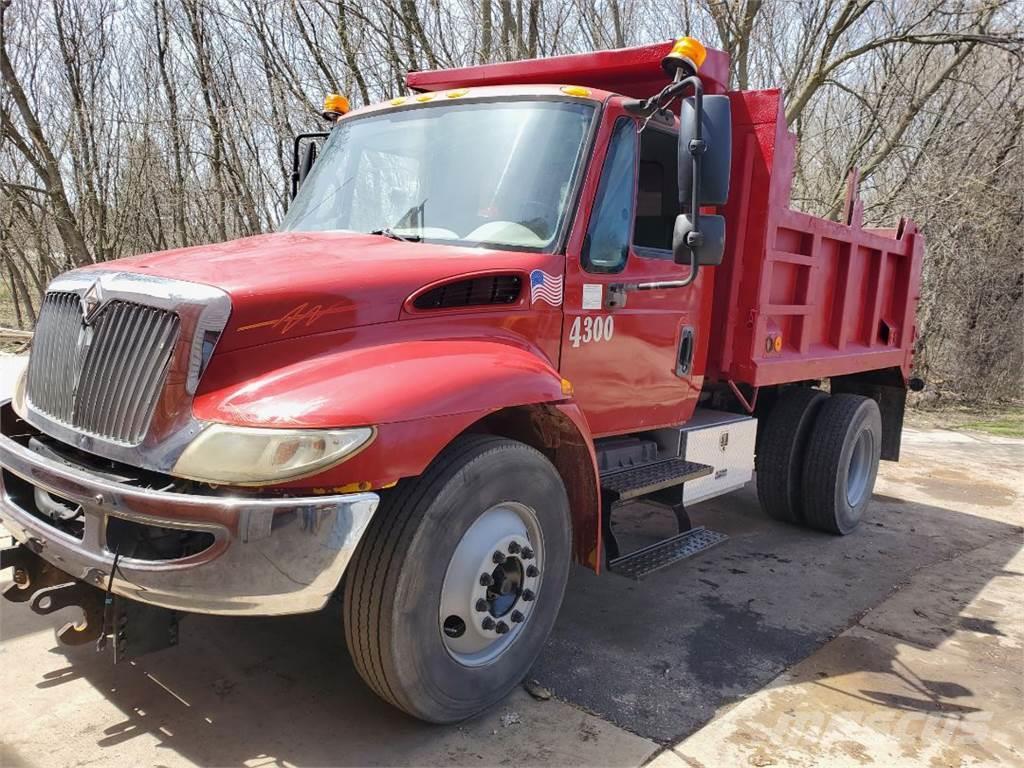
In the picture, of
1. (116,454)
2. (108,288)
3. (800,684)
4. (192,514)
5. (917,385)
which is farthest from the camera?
(917,385)

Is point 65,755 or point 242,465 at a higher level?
point 242,465

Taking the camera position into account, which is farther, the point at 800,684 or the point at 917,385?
the point at 917,385

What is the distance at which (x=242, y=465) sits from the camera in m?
2.52

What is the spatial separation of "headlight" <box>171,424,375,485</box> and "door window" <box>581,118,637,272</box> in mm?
1595

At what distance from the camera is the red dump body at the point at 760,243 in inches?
174

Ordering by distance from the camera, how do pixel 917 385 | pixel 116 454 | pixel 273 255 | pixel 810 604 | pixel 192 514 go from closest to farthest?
pixel 192 514
pixel 116 454
pixel 273 255
pixel 810 604
pixel 917 385

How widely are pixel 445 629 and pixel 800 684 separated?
164cm

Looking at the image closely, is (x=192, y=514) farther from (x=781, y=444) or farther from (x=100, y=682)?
(x=781, y=444)

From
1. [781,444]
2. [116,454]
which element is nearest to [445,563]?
[116,454]

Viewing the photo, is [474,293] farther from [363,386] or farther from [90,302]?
[90,302]

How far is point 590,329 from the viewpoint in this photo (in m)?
3.83

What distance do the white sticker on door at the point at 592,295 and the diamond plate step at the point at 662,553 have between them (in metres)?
1.21

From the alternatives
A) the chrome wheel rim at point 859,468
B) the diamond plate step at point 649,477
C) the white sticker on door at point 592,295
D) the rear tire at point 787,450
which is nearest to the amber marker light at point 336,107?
the white sticker on door at point 592,295

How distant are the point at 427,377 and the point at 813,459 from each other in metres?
4.01
